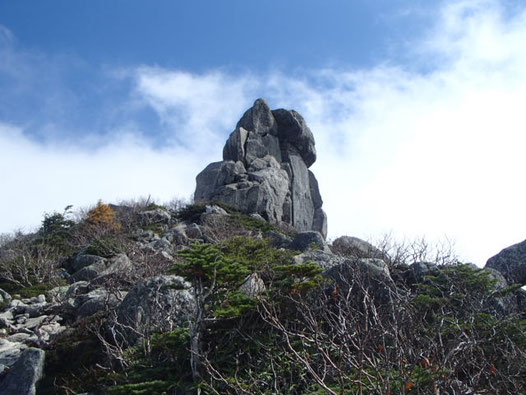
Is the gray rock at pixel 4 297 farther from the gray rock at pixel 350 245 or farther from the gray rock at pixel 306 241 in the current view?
the gray rock at pixel 350 245

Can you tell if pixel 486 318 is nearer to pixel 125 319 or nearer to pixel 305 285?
pixel 305 285

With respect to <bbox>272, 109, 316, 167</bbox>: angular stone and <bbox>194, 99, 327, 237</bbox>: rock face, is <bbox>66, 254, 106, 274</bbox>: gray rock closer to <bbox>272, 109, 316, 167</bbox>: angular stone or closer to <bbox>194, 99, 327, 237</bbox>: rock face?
<bbox>194, 99, 327, 237</bbox>: rock face

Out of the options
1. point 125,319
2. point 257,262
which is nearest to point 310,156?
point 257,262

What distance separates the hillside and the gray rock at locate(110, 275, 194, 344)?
25mm

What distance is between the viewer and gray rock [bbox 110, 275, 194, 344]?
9.06 m

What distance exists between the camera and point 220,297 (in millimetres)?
8109

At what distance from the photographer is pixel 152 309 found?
935cm

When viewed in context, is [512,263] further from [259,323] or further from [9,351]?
[9,351]

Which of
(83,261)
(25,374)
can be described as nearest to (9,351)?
(25,374)

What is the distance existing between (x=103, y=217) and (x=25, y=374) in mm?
18959

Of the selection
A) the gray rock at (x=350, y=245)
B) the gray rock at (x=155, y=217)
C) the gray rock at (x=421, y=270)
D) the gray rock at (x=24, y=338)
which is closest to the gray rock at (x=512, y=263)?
the gray rock at (x=421, y=270)

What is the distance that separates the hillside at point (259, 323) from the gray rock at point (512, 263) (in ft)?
0.14

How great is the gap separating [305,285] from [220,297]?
4.32 ft

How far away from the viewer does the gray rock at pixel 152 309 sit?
9.06m
